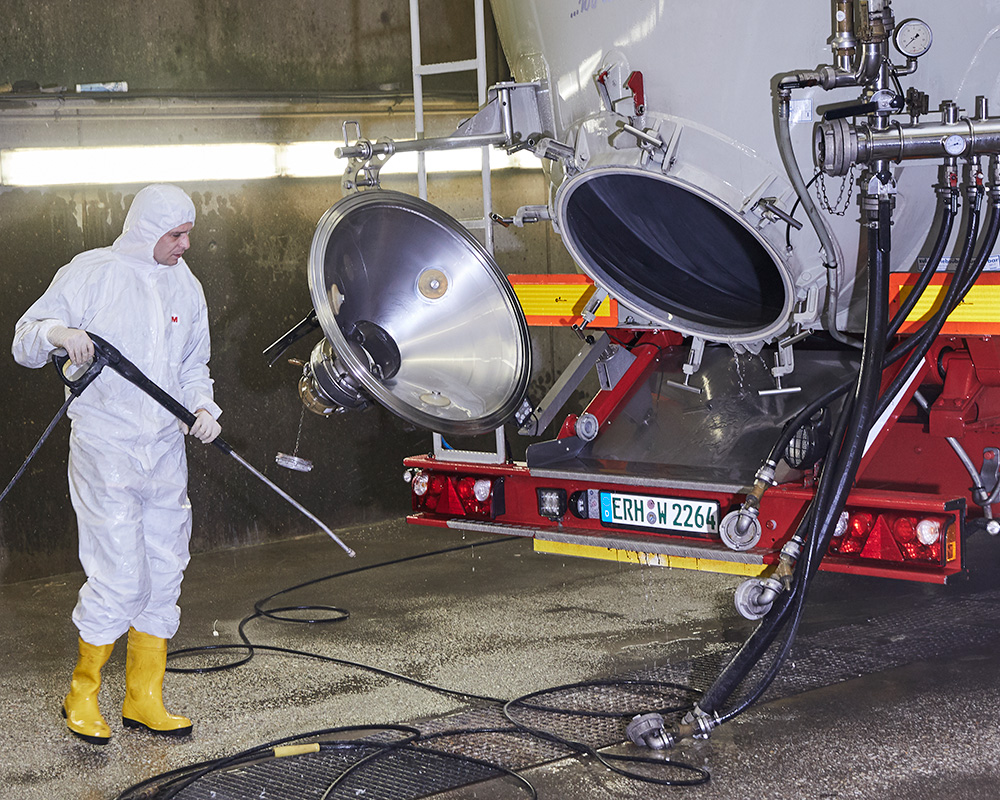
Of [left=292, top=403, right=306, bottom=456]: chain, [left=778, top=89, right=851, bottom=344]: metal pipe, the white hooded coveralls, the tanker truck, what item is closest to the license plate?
the tanker truck

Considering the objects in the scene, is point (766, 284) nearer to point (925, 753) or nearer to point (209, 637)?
point (925, 753)

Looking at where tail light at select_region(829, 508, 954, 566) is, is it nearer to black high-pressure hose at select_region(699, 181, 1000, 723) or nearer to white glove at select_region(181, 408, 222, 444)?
black high-pressure hose at select_region(699, 181, 1000, 723)

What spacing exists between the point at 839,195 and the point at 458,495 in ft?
6.01

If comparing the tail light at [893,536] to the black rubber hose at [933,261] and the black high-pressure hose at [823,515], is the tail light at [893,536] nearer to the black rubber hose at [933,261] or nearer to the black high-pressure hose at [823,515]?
the black high-pressure hose at [823,515]

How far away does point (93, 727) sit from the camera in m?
3.41

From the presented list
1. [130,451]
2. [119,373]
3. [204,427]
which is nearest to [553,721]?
[204,427]

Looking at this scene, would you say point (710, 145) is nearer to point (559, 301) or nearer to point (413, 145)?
point (413, 145)

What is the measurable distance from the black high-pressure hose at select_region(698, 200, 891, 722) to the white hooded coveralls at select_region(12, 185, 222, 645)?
1.65 metres

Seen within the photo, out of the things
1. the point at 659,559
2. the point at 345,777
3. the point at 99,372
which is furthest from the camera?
the point at 659,559

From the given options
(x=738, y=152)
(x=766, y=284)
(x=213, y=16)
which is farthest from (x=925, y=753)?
(x=213, y=16)

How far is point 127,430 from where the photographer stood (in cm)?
341

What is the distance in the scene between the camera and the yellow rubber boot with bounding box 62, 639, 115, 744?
11.2 ft

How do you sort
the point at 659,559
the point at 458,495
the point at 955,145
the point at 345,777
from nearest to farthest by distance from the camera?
the point at 955,145 → the point at 345,777 → the point at 659,559 → the point at 458,495

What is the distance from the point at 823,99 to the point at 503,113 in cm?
102
